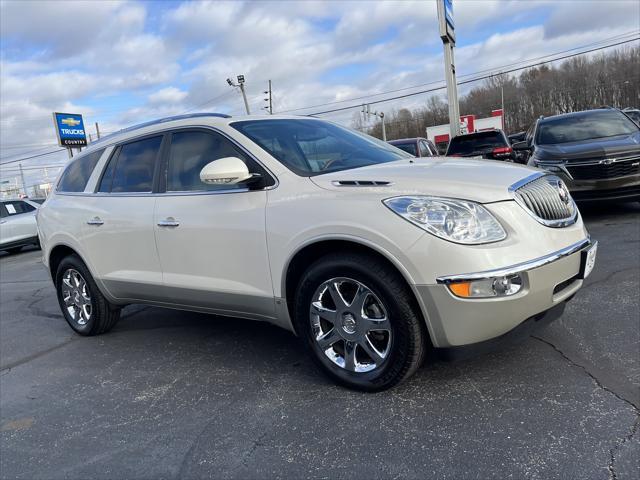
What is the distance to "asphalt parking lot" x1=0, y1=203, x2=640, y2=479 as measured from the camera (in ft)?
7.89

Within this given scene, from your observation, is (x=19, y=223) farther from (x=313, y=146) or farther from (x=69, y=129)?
(x=69, y=129)

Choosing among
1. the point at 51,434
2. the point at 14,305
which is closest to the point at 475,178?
the point at 51,434

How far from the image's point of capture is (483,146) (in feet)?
38.4

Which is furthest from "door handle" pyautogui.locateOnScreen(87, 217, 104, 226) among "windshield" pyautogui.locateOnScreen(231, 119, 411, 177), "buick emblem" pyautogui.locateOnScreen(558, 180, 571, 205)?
"buick emblem" pyautogui.locateOnScreen(558, 180, 571, 205)

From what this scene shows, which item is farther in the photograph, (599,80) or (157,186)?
(599,80)

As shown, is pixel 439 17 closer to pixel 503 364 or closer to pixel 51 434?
pixel 503 364

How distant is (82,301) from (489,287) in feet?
12.9

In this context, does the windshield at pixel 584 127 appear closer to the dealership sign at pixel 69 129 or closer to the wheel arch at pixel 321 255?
the wheel arch at pixel 321 255

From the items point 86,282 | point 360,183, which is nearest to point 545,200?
point 360,183

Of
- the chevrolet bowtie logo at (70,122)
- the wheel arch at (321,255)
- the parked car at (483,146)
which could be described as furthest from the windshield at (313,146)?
the chevrolet bowtie logo at (70,122)

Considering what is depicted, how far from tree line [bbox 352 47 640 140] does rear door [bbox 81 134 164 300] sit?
2421 inches

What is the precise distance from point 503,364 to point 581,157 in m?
5.25

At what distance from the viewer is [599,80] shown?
232 ft

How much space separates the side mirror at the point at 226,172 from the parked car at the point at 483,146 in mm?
9037
